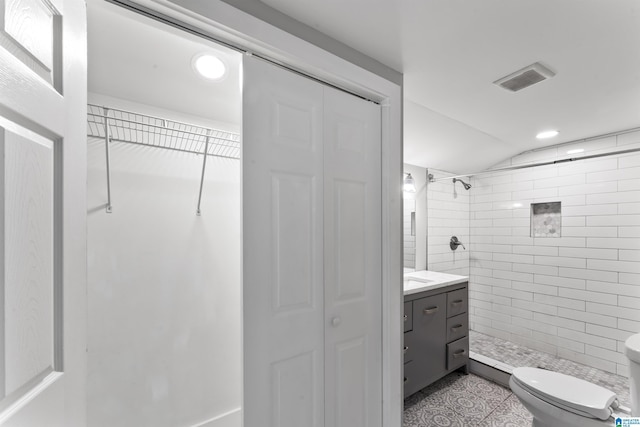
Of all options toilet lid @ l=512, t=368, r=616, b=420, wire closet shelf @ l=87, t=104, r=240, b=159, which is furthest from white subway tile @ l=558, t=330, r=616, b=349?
wire closet shelf @ l=87, t=104, r=240, b=159

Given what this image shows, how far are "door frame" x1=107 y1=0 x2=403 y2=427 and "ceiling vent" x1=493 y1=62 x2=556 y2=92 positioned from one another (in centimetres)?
63

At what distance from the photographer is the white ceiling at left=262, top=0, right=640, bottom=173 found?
1.06 metres

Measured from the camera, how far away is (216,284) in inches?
64.2

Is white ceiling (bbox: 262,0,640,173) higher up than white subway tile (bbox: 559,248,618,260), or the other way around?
white ceiling (bbox: 262,0,640,173)

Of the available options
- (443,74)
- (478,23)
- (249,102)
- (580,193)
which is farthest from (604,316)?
(249,102)

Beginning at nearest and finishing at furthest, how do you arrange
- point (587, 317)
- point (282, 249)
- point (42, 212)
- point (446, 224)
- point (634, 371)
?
1. point (42, 212)
2. point (282, 249)
3. point (634, 371)
4. point (587, 317)
5. point (446, 224)

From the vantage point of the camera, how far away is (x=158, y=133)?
1.38 m

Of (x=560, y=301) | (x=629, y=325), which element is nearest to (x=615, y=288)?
(x=629, y=325)

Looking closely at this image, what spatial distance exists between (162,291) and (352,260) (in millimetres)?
998

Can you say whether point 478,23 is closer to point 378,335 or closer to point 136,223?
point 378,335

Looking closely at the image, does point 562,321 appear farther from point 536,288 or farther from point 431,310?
point 431,310

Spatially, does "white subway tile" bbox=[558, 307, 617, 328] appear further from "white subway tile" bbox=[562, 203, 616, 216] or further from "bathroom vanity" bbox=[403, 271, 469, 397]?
"bathroom vanity" bbox=[403, 271, 469, 397]

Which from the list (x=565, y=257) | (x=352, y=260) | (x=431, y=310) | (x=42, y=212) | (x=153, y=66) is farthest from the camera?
(x=565, y=257)

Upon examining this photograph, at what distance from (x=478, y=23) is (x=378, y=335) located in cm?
147
